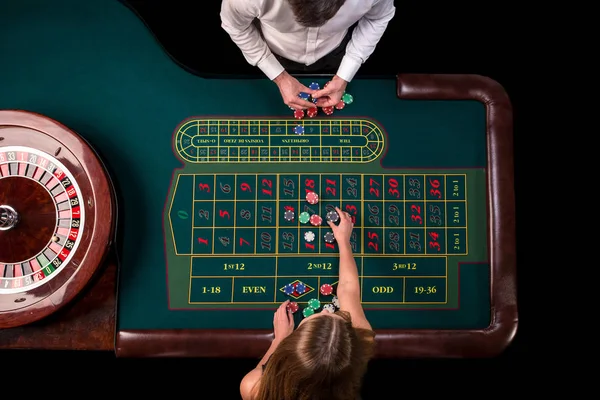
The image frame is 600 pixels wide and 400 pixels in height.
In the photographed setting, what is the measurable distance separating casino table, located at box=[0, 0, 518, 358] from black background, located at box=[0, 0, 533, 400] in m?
0.81

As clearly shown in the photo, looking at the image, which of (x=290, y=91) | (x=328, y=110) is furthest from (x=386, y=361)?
(x=290, y=91)

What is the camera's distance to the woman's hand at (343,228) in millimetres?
2414

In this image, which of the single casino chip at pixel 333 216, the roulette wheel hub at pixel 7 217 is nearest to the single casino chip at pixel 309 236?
the single casino chip at pixel 333 216

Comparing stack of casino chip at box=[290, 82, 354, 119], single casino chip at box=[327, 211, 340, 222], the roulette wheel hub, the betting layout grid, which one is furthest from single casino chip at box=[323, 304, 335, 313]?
the roulette wheel hub

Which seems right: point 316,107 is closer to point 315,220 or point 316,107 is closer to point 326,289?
point 315,220

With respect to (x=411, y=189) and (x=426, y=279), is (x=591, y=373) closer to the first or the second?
(x=426, y=279)

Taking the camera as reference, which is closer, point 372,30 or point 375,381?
point 372,30

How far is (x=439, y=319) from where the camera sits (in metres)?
2.49

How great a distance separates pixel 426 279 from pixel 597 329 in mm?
1731

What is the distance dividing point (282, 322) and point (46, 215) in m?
1.33

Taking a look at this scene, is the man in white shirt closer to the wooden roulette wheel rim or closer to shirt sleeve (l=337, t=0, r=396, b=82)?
shirt sleeve (l=337, t=0, r=396, b=82)

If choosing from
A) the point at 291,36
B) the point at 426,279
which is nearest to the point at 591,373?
the point at 426,279

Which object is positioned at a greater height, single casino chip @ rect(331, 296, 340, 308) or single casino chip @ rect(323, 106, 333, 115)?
single casino chip @ rect(323, 106, 333, 115)

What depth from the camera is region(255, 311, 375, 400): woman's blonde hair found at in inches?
71.5
